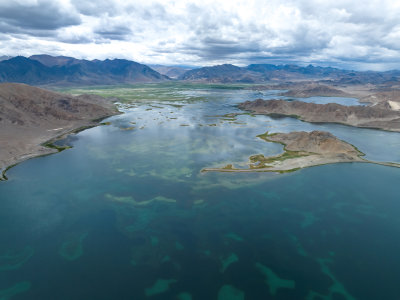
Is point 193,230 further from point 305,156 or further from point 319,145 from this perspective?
point 319,145

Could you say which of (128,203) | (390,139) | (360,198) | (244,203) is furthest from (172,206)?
(390,139)

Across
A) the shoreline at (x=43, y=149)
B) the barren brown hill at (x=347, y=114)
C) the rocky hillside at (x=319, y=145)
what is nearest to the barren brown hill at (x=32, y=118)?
the shoreline at (x=43, y=149)

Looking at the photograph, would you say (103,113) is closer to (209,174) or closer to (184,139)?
(184,139)

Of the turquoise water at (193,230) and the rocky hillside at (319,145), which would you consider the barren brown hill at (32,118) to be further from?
the rocky hillside at (319,145)

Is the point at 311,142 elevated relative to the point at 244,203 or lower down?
A: elevated

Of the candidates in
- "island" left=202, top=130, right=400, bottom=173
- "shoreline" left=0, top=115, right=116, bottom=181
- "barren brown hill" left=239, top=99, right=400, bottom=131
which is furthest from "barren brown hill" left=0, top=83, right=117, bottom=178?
"barren brown hill" left=239, top=99, right=400, bottom=131

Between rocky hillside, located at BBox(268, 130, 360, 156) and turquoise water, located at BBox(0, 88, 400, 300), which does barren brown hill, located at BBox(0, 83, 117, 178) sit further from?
rocky hillside, located at BBox(268, 130, 360, 156)
